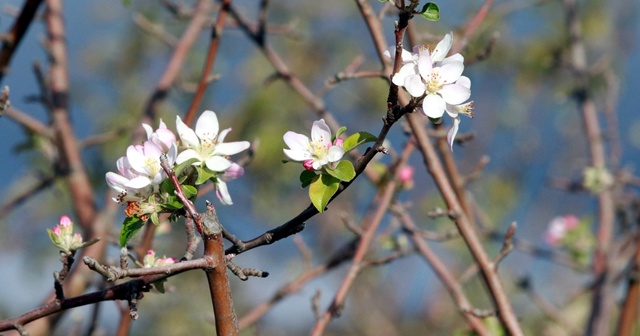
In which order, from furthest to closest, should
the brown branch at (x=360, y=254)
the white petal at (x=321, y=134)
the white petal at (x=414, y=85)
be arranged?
the brown branch at (x=360, y=254) < the white petal at (x=321, y=134) < the white petal at (x=414, y=85)

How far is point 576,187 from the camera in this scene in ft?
7.29

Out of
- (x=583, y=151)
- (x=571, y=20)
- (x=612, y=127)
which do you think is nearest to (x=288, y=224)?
(x=612, y=127)

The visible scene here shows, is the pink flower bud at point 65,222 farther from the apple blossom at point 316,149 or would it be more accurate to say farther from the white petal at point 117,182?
the apple blossom at point 316,149

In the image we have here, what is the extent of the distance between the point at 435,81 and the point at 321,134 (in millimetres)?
138

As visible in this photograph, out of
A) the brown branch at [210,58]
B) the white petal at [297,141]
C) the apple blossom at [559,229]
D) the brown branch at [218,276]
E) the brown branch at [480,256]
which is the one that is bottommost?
the brown branch at [218,276]

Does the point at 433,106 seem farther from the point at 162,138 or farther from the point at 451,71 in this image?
the point at 162,138

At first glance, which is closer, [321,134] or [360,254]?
[321,134]

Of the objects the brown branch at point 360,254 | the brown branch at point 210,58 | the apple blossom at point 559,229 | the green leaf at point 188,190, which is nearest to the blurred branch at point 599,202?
the apple blossom at point 559,229

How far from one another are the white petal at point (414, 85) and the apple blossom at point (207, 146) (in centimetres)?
20

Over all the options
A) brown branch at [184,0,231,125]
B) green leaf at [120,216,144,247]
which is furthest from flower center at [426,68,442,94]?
brown branch at [184,0,231,125]

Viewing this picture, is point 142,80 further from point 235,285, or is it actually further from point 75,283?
point 75,283

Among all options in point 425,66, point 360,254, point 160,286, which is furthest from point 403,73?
point 360,254

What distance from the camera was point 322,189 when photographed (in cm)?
72

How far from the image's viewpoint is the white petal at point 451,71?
0.70 metres
